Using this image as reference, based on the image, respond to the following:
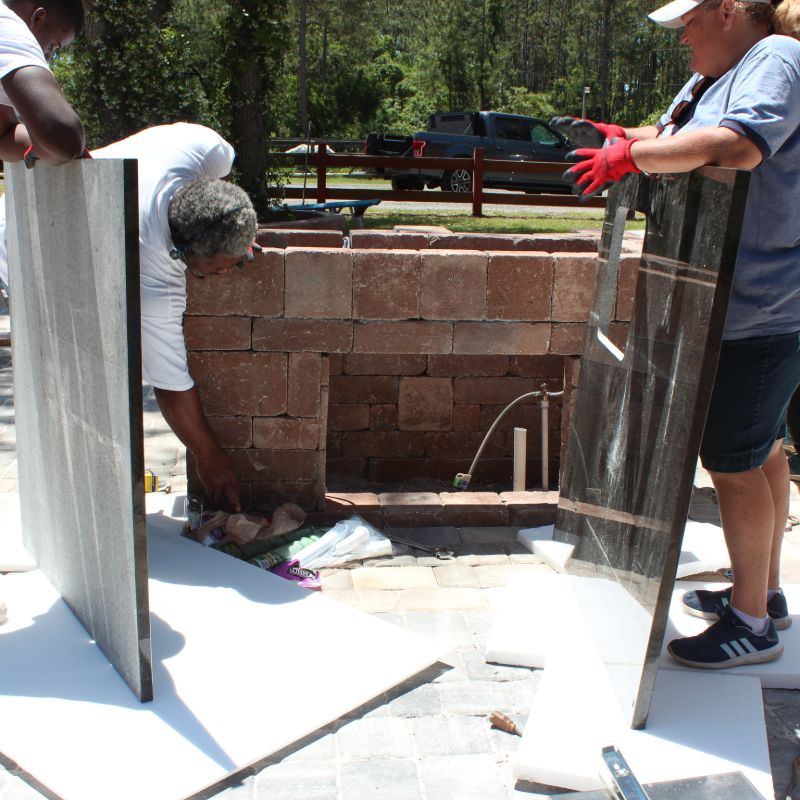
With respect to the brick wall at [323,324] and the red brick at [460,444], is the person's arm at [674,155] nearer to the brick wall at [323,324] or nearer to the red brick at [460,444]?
the brick wall at [323,324]

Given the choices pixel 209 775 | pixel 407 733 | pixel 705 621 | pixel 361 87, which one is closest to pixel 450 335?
pixel 705 621

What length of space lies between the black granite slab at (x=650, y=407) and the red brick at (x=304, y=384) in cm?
136

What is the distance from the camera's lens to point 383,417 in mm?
5715

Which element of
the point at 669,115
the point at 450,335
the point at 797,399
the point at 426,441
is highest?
the point at 669,115

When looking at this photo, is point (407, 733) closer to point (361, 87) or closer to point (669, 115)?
point (669, 115)

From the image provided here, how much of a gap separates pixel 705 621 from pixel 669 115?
5.74 feet

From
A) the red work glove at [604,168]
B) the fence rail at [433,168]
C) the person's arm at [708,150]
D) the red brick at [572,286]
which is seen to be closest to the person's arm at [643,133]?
the red work glove at [604,168]

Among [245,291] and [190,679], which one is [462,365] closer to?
[245,291]

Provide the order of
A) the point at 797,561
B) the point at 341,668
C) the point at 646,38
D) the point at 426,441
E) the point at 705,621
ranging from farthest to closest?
the point at 646,38 → the point at 426,441 → the point at 797,561 → the point at 705,621 → the point at 341,668

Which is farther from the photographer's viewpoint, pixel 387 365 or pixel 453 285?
pixel 387 365

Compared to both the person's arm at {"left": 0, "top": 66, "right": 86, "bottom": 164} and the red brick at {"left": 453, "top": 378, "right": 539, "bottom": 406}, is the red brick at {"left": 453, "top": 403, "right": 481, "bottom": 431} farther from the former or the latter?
the person's arm at {"left": 0, "top": 66, "right": 86, "bottom": 164}

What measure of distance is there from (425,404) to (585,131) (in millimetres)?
2636

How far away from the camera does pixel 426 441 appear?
577 cm

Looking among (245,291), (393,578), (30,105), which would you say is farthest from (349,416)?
(30,105)
